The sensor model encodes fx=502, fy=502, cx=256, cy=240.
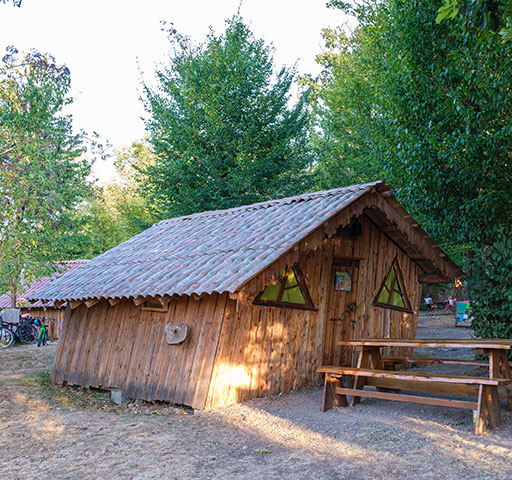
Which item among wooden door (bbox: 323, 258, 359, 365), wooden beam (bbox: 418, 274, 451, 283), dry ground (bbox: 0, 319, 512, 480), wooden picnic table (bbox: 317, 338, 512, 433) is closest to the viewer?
dry ground (bbox: 0, 319, 512, 480)

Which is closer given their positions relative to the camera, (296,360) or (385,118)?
(296,360)

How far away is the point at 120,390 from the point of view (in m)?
9.09

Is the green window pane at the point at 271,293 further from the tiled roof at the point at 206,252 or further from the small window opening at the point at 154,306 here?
the small window opening at the point at 154,306

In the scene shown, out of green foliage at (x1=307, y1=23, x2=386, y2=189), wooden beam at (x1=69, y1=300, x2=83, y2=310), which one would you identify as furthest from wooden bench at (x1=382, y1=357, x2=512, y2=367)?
green foliage at (x1=307, y1=23, x2=386, y2=189)

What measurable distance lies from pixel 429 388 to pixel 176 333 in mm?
3963

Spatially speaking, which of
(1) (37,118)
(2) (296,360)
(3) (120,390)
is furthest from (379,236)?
(1) (37,118)

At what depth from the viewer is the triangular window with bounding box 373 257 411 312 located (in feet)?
35.5

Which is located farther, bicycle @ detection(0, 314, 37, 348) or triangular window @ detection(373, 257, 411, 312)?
bicycle @ detection(0, 314, 37, 348)

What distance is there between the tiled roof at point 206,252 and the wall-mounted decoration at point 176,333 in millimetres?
766

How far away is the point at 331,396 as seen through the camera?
24.9 ft

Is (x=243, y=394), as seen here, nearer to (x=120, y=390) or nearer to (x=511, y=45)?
(x=120, y=390)

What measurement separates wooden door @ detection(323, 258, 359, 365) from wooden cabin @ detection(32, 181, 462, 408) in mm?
22

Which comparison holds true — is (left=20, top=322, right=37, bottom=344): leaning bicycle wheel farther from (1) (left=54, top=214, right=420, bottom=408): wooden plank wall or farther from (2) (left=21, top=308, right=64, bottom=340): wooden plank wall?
(1) (left=54, top=214, right=420, bottom=408): wooden plank wall

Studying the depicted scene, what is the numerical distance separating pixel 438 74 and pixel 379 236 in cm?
428
